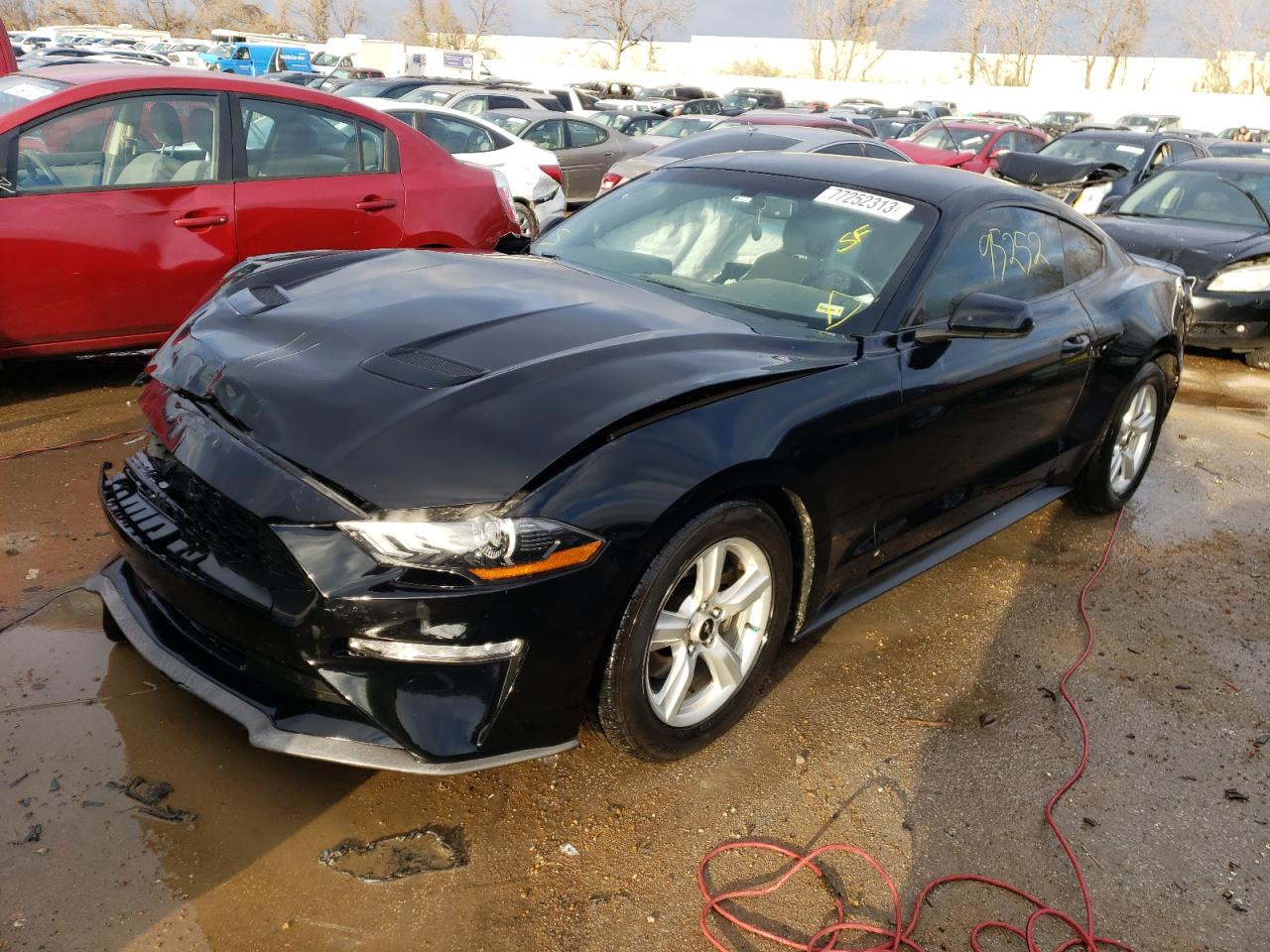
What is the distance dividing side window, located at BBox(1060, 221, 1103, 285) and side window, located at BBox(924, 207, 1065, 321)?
7cm

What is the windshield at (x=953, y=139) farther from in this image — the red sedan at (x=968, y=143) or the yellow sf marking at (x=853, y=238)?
the yellow sf marking at (x=853, y=238)

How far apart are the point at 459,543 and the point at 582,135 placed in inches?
497

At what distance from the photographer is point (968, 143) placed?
1836cm

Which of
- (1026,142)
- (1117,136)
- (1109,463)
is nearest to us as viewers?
(1109,463)

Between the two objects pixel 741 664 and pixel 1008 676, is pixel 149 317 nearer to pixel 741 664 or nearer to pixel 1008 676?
pixel 741 664

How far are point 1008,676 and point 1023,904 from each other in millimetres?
1169

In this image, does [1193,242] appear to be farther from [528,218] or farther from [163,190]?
[163,190]

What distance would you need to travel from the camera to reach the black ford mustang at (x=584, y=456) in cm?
224

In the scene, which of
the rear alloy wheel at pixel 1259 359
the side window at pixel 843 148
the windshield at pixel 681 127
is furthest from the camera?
the windshield at pixel 681 127

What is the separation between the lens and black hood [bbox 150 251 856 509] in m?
2.29

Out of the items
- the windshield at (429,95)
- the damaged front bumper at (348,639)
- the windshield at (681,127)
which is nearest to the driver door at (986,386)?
the damaged front bumper at (348,639)

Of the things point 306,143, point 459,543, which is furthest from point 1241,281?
point 459,543

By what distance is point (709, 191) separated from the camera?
3863mm

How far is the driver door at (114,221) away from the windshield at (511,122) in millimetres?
8430
